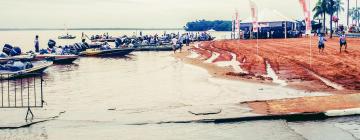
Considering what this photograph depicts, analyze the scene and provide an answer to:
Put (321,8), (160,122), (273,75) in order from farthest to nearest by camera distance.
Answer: (321,8) → (273,75) → (160,122)

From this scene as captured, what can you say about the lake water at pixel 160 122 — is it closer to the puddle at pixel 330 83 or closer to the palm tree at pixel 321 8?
the puddle at pixel 330 83

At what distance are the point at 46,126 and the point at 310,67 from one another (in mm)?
18035

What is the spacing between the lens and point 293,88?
1758 centimetres

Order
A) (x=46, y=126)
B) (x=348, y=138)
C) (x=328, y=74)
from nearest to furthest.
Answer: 1. (x=348, y=138)
2. (x=46, y=126)
3. (x=328, y=74)

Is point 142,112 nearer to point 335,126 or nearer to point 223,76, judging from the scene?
point 335,126

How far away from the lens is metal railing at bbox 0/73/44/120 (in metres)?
12.9

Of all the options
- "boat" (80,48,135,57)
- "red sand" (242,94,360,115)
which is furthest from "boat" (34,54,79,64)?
"red sand" (242,94,360,115)

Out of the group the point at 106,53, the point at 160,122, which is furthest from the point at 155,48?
the point at 160,122

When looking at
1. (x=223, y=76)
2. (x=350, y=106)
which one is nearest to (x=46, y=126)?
(x=350, y=106)

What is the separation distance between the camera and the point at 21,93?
46.4 feet

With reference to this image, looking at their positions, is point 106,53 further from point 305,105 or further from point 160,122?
point 160,122

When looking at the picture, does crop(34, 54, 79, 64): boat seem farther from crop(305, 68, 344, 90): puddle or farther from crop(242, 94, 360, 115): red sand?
crop(242, 94, 360, 115): red sand

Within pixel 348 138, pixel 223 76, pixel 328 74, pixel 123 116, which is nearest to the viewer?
pixel 348 138

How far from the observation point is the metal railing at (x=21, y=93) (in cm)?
1286
